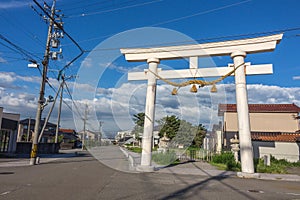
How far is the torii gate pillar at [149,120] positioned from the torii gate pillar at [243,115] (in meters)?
3.86

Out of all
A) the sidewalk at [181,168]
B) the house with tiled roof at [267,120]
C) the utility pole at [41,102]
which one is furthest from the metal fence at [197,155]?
the utility pole at [41,102]

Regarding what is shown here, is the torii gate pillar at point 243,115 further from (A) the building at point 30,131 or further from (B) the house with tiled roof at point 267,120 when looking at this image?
(A) the building at point 30,131

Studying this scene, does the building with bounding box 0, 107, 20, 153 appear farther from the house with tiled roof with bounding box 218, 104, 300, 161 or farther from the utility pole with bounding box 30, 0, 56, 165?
the house with tiled roof with bounding box 218, 104, 300, 161

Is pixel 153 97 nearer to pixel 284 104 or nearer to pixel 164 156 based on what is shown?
pixel 164 156

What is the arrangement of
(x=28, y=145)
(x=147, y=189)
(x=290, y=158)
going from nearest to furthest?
(x=147, y=189)
(x=290, y=158)
(x=28, y=145)

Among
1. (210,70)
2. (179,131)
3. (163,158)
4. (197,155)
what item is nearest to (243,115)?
(210,70)

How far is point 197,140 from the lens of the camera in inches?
1337

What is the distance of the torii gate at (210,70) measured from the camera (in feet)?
35.3

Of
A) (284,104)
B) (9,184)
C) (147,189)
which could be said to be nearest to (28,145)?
(9,184)

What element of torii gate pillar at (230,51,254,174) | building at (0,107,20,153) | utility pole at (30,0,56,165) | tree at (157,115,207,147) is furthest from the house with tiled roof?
building at (0,107,20,153)

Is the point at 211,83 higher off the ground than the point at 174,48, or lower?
lower

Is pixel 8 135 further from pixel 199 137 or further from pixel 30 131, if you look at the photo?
pixel 199 137

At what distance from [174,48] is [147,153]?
5.24 meters

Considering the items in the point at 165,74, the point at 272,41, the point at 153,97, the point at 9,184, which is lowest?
the point at 9,184
